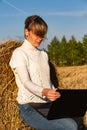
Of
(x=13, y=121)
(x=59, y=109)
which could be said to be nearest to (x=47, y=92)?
(x=59, y=109)

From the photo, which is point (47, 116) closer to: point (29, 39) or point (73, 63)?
point (29, 39)

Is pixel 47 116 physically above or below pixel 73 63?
above

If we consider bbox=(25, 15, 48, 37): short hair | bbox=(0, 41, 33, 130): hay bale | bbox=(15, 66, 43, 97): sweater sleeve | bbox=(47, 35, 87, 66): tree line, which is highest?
bbox=(25, 15, 48, 37): short hair

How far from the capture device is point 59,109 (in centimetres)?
435

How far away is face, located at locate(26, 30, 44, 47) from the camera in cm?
454

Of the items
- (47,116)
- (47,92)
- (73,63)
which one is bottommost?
(73,63)

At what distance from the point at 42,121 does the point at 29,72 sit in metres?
0.48

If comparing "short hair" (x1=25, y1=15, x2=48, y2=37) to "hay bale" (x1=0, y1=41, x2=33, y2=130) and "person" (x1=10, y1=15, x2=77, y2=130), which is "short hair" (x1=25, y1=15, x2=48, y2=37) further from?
"hay bale" (x1=0, y1=41, x2=33, y2=130)

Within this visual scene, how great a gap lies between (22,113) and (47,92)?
24.1 inches

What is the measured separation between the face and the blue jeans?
61 cm

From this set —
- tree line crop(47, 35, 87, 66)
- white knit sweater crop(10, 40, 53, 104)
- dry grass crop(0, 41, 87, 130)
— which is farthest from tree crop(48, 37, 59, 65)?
white knit sweater crop(10, 40, 53, 104)

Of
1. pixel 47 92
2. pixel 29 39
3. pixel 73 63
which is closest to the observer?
pixel 47 92

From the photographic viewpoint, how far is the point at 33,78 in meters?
4.54

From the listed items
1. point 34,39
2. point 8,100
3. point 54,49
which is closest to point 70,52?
point 54,49
